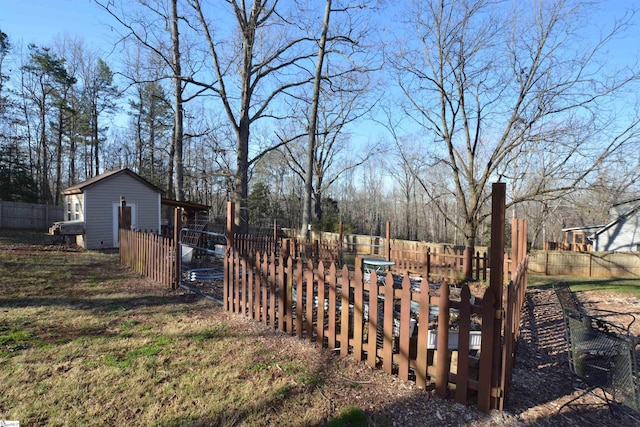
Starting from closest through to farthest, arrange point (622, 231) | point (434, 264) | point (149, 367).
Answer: point (149, 367)
point (434, 264)
point (622, 231)

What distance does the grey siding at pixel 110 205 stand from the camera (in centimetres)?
1442

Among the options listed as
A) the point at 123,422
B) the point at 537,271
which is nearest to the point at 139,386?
the point at 123,422

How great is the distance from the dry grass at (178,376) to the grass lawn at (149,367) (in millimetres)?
10

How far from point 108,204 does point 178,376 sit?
14716mm

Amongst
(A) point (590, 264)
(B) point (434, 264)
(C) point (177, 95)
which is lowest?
(A) point (590, 264)

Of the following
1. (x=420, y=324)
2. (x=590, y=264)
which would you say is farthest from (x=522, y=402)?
(x=590, y=264)

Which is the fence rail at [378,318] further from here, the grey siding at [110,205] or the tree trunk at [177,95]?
the grey siding at [110,205]

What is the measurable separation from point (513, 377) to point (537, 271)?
1408 centimetres

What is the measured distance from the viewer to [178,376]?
3133 millimetres

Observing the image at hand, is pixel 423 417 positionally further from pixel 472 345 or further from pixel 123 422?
pixel 123 422

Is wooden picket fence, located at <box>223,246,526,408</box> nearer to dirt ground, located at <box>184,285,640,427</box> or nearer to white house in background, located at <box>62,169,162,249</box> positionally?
dirt ground, located at <box>184,285,640,427</box>

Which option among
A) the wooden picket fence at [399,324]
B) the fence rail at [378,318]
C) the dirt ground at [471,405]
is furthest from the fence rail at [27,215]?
Result: the dirt ground at [471,405]

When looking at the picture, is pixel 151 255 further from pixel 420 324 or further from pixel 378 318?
pixel 420 324

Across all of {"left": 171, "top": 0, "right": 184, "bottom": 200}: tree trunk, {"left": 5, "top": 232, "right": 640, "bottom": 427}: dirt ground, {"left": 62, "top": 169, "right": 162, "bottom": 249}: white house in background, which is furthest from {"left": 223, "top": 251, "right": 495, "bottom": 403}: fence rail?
{"left": 62, "top": 169, "right": 162, "bottom": 249}: white house in background
